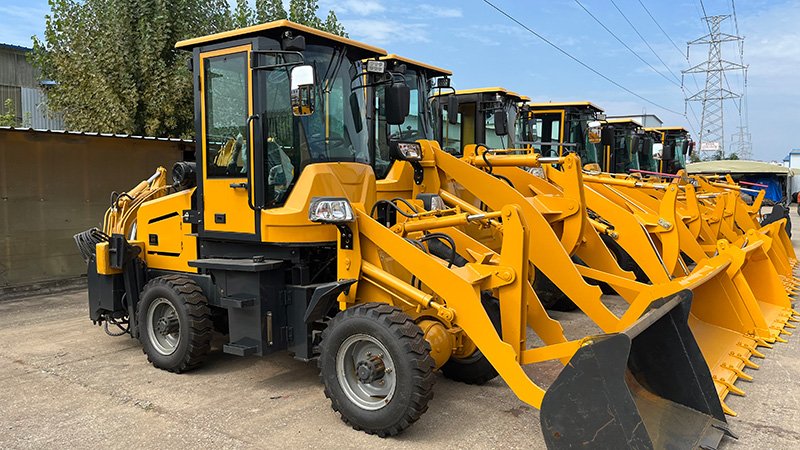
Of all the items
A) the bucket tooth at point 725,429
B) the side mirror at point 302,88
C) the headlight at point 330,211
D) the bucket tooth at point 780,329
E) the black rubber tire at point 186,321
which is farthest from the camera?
the bucket tooth at point 780,329

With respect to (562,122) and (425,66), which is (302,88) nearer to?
(425,66)

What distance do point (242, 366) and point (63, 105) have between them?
1177 cm

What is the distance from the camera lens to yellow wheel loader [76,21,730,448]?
370 centimetres

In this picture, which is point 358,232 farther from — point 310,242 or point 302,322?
point 302,322

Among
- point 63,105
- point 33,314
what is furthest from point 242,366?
point 63,105

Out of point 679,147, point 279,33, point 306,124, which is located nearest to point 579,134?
point 679,147

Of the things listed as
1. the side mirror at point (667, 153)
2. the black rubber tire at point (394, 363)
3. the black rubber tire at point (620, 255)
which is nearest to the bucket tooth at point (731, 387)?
the black rubber tire at point (394, 363)

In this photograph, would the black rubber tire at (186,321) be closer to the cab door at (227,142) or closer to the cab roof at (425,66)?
the cab door at (227,142)

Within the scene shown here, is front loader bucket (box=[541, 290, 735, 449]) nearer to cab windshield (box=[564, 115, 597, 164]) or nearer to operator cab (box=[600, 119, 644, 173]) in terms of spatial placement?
cab windshield (box=[564, 115, 597, 164])

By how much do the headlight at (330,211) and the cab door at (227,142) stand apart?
2.16 ft

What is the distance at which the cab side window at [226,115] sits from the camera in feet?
15.9

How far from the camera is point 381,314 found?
12.9 feet

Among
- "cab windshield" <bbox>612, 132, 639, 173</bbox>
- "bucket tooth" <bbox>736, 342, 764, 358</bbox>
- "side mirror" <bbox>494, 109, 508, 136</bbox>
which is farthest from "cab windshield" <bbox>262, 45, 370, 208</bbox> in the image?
"cab windshield" <bbox>612, 132, 639, 173</bbox>

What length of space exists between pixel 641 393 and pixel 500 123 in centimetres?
581
